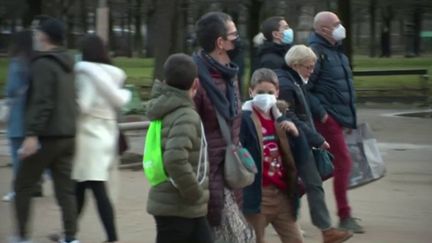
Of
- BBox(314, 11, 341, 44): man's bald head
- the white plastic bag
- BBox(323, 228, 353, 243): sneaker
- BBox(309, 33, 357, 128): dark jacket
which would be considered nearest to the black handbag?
BBox(323, 228, 353, 243): sneaker

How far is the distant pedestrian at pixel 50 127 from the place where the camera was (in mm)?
6258

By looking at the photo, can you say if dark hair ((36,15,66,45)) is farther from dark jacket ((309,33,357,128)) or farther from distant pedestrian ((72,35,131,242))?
dark jacket ((309,33,357,128))

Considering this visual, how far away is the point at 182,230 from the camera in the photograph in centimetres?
508

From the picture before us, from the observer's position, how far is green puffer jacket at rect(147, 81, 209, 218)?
488cm

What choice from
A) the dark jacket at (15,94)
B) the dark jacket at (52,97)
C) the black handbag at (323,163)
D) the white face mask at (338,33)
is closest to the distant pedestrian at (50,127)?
the dark jacket at (52,97)

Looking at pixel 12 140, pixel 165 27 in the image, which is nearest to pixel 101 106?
pixel 12 140

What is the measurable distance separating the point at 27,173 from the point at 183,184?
191 centimetres

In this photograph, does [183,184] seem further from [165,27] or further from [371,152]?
[165,27]

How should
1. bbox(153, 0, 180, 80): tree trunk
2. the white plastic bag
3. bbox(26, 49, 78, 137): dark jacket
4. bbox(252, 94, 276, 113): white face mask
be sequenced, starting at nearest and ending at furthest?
bbox(252, 94, 276, 113): white face mask → bbox(26, 49, 78, 137): dark jacket → the white plastic bag → bbox(153, 0, 180, 80): tree trunk

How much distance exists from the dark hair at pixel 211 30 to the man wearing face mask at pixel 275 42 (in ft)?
5.98

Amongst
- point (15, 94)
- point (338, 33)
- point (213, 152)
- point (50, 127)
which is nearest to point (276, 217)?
point (213, 152)

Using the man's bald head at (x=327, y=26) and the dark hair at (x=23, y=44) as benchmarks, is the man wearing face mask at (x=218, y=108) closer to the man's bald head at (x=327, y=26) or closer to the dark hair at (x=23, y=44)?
the man's bald head at (x=327, y=26)

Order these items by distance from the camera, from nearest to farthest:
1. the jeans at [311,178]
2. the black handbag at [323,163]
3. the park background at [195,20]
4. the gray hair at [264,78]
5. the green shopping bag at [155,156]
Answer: the green shopping bag at [155,156], the gray hair at [264,78], the jeans at [311,178], the black handbag at [323,163], the park background at [195,20]

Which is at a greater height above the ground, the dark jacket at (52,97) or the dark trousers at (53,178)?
the dark jacket at (52,97)
